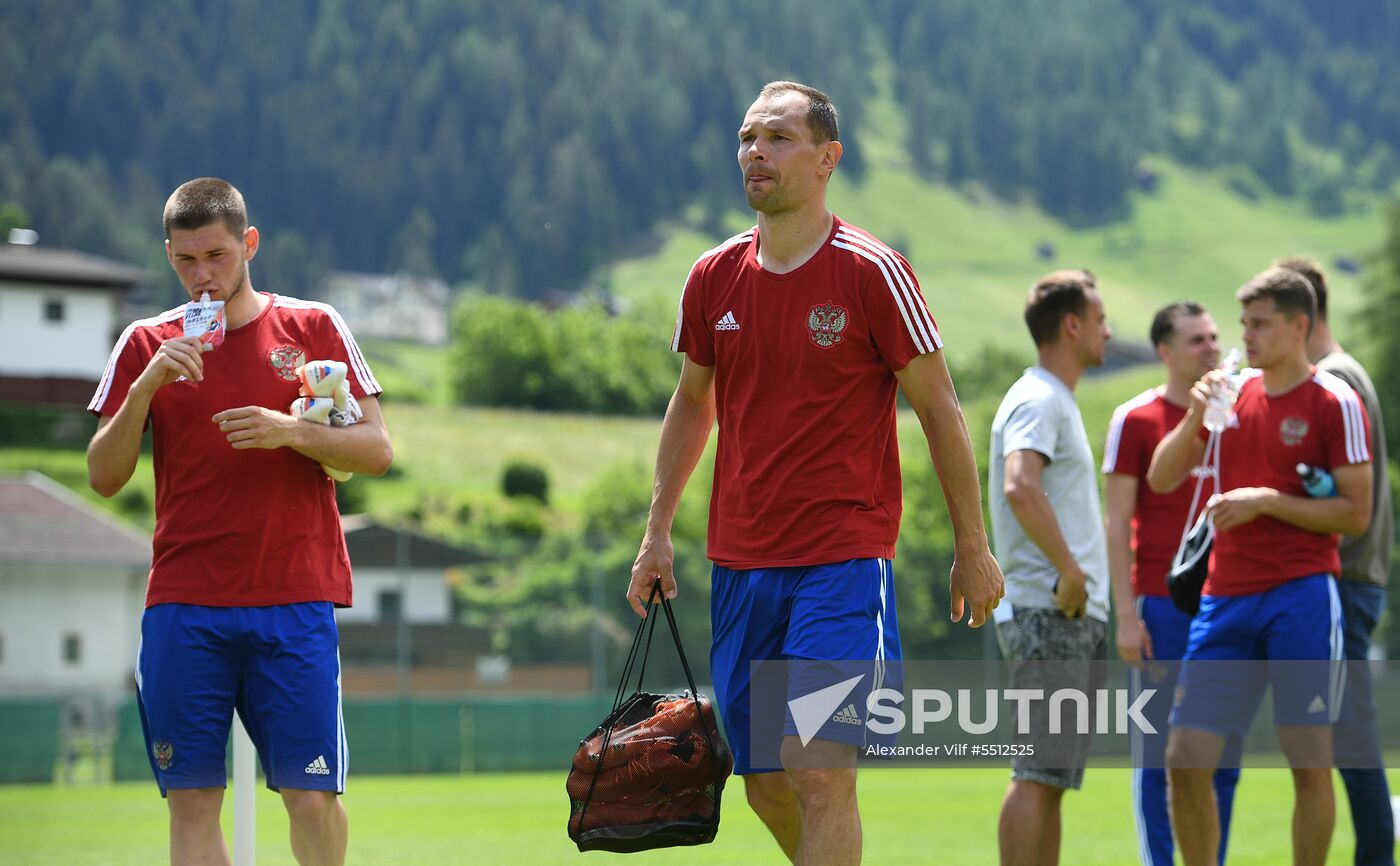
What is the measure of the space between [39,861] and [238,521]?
6.09m

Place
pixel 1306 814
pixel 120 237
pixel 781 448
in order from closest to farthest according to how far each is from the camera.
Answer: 1. pixel 781 448
2. pixel 1306 814
3. pixel 120 237

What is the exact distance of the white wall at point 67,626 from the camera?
50438mm

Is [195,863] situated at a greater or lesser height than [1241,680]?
lesser

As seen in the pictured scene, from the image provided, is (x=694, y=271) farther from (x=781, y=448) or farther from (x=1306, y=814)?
(x=1306, y=814)

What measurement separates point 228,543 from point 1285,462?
394 cm

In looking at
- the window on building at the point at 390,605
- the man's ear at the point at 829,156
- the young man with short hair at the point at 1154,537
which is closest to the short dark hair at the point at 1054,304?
the young man with short hair at the point at 1154,537

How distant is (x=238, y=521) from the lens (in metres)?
5.54

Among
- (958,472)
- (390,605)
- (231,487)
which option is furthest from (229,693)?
(390,605)

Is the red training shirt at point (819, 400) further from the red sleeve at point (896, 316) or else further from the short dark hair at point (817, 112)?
the short dark hair at point (817, 112)

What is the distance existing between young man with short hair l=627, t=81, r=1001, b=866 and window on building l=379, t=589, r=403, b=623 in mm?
26829

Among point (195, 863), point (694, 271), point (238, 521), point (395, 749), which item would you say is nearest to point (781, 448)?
point (694, 271)

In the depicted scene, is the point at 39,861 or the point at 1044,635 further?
the point at 39,861

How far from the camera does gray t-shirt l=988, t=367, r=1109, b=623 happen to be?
22.4 ft

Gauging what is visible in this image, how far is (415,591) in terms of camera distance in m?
35.4
